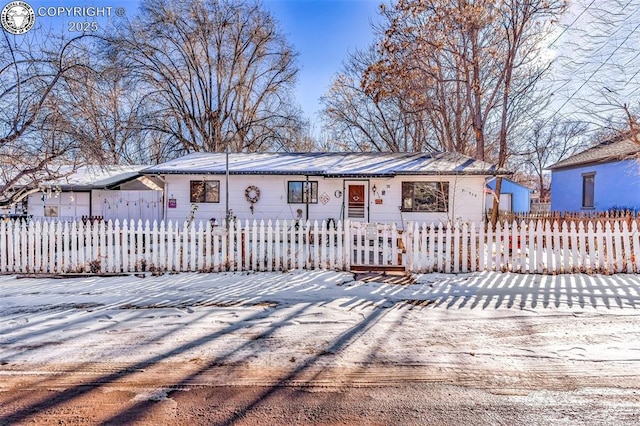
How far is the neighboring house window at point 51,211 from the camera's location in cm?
1571

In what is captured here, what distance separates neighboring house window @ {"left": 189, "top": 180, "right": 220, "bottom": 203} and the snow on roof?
2.20 ft

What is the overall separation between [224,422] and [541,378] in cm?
270

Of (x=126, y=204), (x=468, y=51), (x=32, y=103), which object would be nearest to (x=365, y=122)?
(x=468, y=51)

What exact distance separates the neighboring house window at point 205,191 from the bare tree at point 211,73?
11528mm

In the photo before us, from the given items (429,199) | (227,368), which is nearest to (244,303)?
(227,368)

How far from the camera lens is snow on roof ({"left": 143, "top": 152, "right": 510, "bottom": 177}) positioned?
1322cm

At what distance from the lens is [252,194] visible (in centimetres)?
1420

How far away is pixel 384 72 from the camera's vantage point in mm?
15273

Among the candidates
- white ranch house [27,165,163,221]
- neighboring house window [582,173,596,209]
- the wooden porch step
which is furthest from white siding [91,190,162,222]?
neighboring house window [582,173,596,209]

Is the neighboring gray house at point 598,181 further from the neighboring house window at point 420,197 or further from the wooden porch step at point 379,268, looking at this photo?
the wooden porch step at point 379,268

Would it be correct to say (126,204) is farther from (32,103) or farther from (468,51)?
(468,51)

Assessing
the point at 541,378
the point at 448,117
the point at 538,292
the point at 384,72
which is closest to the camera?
the point at 541,378

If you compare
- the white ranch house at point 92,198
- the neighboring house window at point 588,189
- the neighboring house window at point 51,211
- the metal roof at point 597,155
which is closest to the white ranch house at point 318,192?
the white ranch house at point 92,198

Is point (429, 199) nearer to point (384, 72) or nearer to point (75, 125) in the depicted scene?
point (384, 72)
